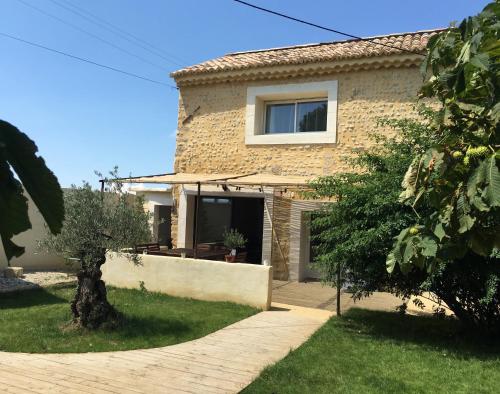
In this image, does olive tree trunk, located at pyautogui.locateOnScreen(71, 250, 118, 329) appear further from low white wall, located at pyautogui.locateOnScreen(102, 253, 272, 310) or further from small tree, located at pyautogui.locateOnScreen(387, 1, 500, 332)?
small tree, located at pyautogui.locateOnScreen(387, 1, 500, 332)

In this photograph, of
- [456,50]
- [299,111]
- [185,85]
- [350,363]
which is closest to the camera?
[456,50]

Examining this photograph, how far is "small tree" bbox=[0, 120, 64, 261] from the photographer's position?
46.4 inches

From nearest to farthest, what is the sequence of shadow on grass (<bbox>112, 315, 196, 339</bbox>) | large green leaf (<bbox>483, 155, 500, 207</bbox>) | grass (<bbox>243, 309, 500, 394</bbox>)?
large green leaf (<bbox>483, 155, 500, 207</bbox>) → grass (<bbox>243, 309, 500, 394</bbox>) → shadow on grass (<bbox>112, 315, 196, 339</bbox>)

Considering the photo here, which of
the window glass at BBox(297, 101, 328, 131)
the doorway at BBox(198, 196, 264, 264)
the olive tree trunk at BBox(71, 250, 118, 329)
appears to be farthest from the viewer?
the doorway at BBox(198, 196, 264, 264)

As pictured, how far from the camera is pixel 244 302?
11016mm

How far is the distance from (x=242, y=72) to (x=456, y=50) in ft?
43.7

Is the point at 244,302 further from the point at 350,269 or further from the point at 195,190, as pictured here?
the point at 195,190

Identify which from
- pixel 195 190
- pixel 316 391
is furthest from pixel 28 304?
pixel 316 391

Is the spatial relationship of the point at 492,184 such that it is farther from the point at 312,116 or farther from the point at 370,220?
the point at 312,116

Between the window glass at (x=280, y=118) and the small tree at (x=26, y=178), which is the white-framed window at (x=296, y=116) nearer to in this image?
the window glass at (x=280, y=118)

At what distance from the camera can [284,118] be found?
15.8 m

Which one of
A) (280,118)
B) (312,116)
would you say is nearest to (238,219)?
(280,118)

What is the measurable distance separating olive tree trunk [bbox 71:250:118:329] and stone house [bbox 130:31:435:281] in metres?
4.30

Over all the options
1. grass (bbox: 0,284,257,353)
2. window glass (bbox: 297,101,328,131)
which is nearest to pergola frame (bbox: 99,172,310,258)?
window glass (bbox: 297,101,328,131)
